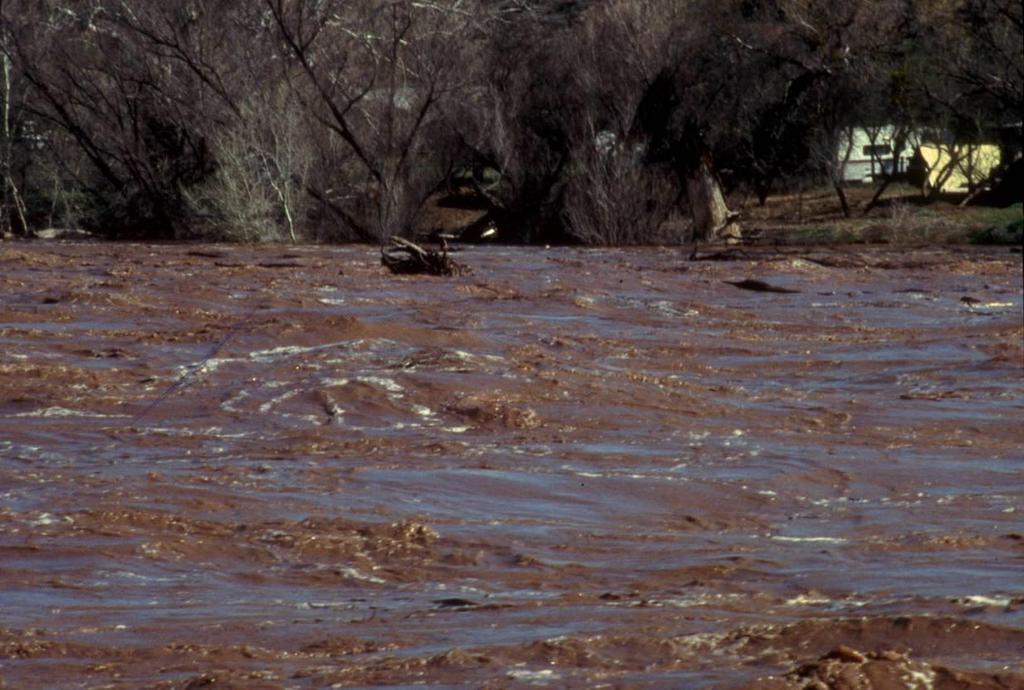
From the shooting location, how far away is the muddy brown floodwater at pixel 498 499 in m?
5.04

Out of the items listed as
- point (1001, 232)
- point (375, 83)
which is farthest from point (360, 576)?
point (1001, 232)

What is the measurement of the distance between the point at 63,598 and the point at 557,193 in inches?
1271

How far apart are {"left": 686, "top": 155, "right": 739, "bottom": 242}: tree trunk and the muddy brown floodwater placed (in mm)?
19050

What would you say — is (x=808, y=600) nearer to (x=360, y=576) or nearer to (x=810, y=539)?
(x=810, y=539)

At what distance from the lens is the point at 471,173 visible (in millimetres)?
40531

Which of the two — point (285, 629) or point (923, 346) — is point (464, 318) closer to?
point (923, 346)

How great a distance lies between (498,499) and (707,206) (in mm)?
29757

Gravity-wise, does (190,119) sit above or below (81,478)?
above

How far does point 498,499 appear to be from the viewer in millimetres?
8055

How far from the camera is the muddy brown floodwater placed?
5.04m

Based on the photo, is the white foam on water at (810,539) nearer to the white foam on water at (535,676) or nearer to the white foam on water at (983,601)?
the white foam on water at (983,601)

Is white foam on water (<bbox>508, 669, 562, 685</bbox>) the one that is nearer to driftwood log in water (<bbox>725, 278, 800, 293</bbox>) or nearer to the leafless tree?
driftwood log in water (<bbox>725, 278, 800, 293</bbox>)

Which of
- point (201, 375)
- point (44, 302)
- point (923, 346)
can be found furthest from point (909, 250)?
point (201, 375)

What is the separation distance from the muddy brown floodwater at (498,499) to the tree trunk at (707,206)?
19.1 metres
